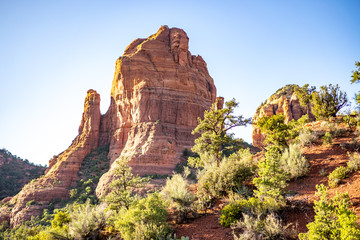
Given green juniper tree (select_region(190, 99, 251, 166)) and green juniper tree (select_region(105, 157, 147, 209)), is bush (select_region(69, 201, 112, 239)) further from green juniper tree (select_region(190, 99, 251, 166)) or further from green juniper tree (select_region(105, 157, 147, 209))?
green juniper tree (select_region(190, 99, 251, 166))

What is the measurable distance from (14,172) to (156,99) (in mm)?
46592

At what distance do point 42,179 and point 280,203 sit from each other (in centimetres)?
5092

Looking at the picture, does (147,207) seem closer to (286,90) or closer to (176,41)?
(176,41)

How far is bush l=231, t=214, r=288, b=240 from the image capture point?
23.4 feet

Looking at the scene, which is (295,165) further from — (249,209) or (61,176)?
(61,176)

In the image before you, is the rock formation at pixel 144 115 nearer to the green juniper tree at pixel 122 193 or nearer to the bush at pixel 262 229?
the green juniper tree at pixel 122 193

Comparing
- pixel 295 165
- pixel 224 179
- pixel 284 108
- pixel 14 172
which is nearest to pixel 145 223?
pixel 224 179

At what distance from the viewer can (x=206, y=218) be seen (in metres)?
10.1

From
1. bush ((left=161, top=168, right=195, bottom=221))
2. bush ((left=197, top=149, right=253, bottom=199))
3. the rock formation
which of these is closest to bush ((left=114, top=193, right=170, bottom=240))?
bush ((left=161, top=168, right=195, bottom=221))

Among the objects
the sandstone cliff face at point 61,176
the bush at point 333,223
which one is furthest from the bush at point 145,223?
the sandstone cliff face at point 61,176

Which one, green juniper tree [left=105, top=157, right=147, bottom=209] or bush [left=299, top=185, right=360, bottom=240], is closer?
bush [left=299, top=185, right=360, bottom=240]

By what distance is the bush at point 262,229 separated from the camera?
7.14 m

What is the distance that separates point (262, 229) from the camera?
749 centimetres

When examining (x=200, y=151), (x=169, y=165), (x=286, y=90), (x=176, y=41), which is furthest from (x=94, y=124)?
(x=286, y=90)
